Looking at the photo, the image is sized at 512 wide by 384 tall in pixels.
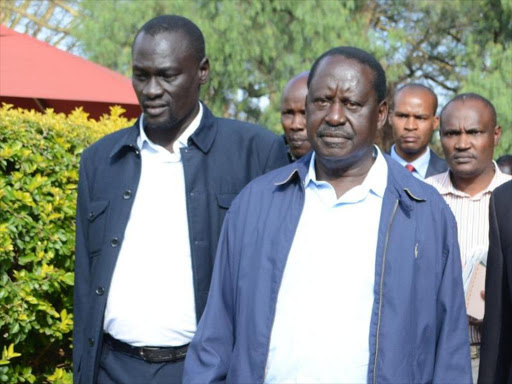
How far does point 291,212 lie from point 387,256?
0.35 meters

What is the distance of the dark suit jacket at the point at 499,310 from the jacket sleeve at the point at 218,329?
98cm

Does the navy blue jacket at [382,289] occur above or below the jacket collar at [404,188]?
below

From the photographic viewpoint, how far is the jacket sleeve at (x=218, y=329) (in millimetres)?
2693

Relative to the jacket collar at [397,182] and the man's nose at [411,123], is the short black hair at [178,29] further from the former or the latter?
the man's nose at [411,123]

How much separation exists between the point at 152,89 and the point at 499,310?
1.56 m

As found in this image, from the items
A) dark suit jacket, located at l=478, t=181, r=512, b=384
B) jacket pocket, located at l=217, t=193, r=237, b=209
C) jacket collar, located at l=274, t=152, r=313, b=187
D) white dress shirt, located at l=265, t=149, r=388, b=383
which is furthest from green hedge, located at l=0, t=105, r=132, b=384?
dark suit jacket, located at l=478, t=181, r=512, b=384

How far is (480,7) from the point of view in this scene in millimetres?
18516

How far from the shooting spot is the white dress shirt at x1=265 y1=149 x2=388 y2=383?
2.54 m

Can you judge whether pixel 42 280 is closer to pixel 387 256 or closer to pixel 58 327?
pixel 58 327

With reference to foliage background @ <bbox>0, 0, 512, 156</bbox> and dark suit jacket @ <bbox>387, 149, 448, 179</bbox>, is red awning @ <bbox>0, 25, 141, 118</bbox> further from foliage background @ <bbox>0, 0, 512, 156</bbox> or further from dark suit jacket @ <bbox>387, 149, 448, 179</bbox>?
foliage background @ <bbox>0, 0, 512, 156</bbox>

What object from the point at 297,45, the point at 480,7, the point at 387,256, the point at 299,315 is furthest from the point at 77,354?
the point at 480,7

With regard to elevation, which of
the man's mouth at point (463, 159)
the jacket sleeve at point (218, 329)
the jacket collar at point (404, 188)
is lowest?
the jacket sleeve at point (218, 329)

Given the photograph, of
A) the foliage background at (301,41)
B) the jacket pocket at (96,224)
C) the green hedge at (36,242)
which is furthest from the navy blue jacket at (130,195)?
the foliage background at (301,41)

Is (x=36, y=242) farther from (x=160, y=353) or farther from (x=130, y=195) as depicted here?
(x=160, y=353)
